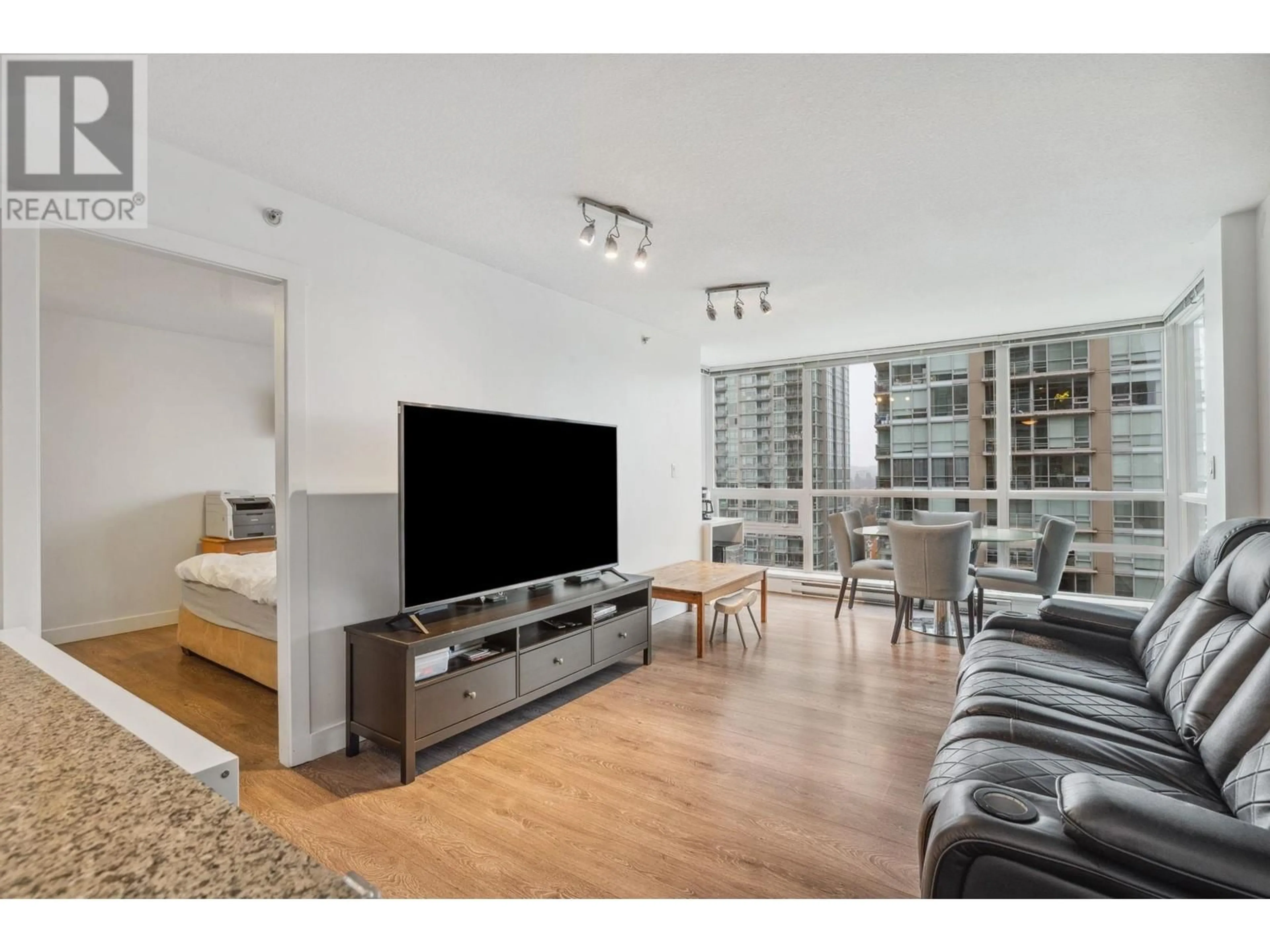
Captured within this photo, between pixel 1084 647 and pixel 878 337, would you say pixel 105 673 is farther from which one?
pixel 878 337

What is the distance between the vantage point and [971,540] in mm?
4207

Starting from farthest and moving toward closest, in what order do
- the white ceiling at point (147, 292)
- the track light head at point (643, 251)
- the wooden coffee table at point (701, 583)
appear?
the wooden coffee table at point (701, 583) → the white ceiling at point (147, 292) → the track light head at point (643, 251)

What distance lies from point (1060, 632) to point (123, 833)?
118 inches

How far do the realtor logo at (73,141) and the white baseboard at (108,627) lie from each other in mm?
3692

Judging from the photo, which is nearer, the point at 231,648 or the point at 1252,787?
the point at 1252,787

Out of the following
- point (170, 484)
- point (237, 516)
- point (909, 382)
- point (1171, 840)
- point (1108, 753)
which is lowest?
point (1108, 753)

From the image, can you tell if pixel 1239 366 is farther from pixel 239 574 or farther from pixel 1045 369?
pixel 239 574

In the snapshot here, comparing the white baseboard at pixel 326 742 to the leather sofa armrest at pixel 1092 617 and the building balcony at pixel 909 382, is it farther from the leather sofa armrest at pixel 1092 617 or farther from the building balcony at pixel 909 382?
the building balcony at pixel 909 382

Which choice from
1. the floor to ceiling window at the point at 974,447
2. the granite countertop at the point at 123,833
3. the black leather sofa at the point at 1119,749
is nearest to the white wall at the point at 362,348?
the granite countertop at the point at 123,833

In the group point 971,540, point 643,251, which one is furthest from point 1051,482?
point 643,251

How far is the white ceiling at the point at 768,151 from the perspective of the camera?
181 centimetres

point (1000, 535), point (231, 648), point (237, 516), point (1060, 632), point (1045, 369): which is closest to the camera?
point (1060, 632)
